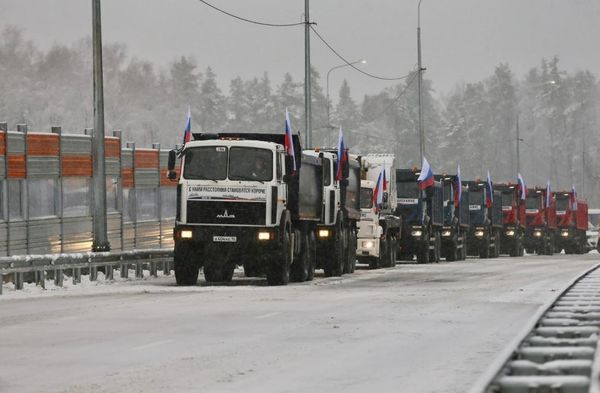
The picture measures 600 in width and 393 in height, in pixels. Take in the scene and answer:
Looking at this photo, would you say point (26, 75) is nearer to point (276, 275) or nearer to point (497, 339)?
point (276, 275)

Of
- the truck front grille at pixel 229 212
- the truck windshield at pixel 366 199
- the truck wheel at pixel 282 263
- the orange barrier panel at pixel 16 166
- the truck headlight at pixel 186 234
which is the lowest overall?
the truck wheel at pixel 282 263

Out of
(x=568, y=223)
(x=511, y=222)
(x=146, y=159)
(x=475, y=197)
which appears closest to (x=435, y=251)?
(x=475, y=197)

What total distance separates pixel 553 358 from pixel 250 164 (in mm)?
17600

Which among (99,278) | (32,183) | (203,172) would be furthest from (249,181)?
(32,183)

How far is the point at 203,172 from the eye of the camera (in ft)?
103

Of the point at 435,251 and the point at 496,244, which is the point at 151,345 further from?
the point at 496,244

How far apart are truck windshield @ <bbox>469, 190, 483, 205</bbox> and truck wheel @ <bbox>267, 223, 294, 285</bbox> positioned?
111ft

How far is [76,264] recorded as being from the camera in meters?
31.5

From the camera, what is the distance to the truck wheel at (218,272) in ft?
107

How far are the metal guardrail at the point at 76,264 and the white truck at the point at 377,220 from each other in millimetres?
8995

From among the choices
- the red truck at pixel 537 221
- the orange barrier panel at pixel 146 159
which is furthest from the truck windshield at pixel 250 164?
the red truck at pixel 537 221

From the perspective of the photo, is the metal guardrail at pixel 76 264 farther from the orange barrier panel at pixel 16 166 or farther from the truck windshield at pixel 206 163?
the orange barrier panel at pixel 16 166

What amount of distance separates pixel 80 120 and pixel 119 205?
135869 millimetres

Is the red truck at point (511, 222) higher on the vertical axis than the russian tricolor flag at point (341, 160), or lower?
lower
